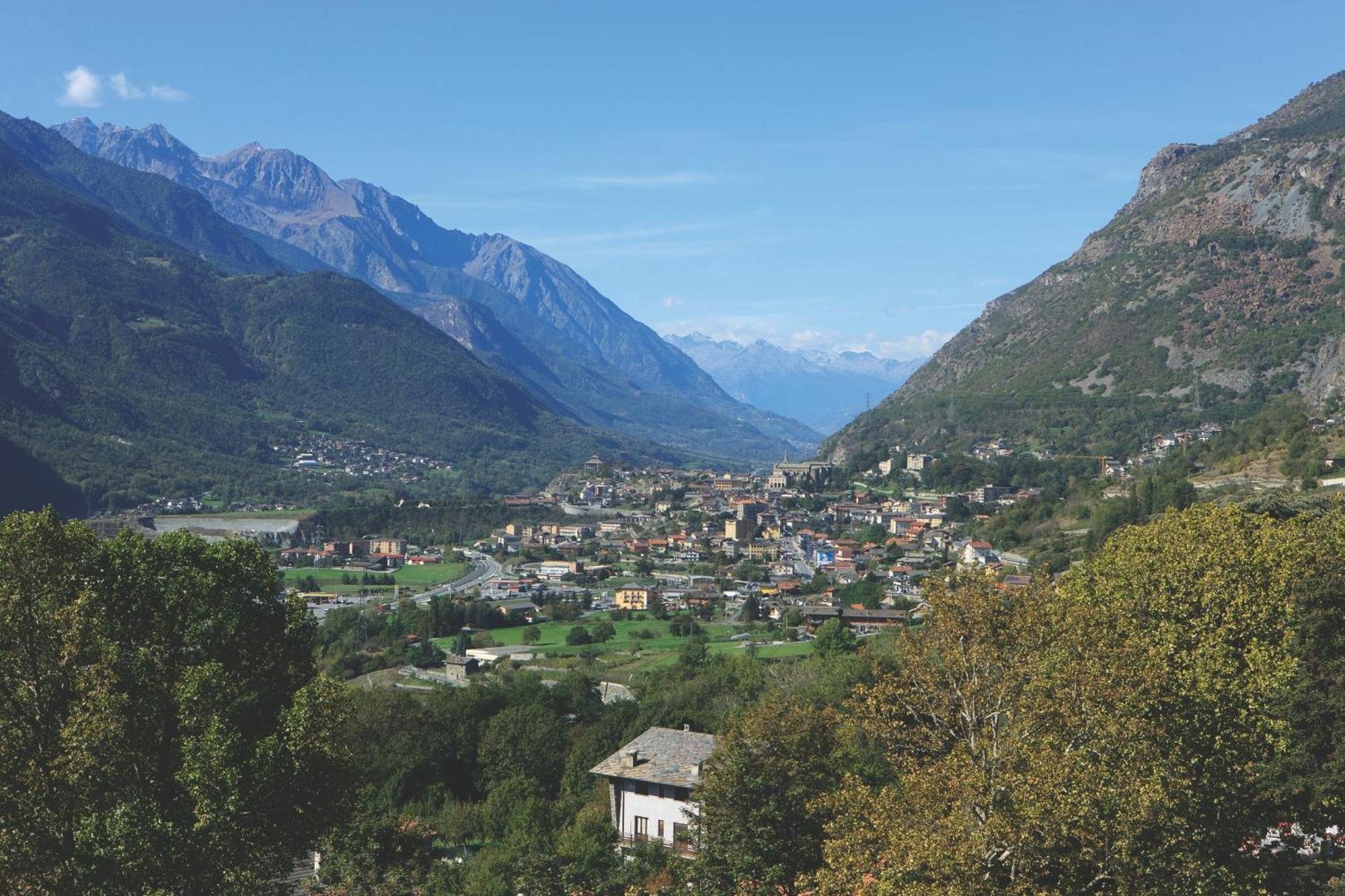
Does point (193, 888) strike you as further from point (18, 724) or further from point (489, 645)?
point (489, 645)

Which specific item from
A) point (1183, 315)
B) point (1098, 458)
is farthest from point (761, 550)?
point (1183, 315)

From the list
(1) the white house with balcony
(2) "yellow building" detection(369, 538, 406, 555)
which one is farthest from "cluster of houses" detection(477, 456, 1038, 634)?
(1) the white house with balcony

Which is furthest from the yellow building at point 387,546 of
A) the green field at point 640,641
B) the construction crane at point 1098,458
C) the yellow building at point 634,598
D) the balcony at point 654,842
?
the balcony at point 654,842

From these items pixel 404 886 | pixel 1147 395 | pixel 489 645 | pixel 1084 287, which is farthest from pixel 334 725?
pixel 1084 287

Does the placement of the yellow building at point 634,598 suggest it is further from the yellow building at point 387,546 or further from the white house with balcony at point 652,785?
the white house with balcony at point 652,785

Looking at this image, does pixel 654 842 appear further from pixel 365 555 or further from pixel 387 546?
pixel 387 546

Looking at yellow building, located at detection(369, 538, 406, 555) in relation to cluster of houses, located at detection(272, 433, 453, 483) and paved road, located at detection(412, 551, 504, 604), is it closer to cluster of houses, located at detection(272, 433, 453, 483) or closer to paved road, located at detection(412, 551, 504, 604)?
paved road, located at detection(412, 551, 504, 604)
